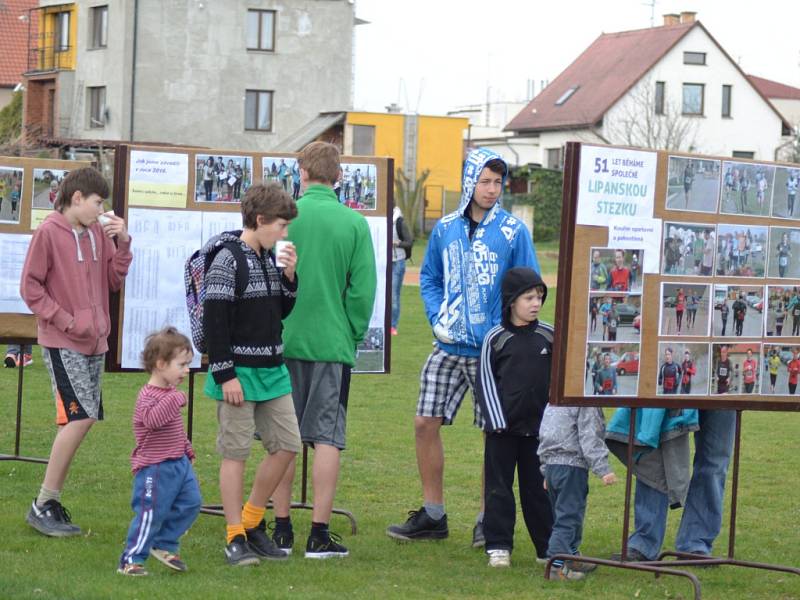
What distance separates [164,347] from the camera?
6461mm

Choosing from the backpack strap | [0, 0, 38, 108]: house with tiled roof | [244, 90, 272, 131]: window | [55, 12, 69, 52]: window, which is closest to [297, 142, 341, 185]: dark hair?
the backpack strap

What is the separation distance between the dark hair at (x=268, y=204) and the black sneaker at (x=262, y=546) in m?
1.63

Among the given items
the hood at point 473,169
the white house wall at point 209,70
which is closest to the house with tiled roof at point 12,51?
the white house wall at point 209,70

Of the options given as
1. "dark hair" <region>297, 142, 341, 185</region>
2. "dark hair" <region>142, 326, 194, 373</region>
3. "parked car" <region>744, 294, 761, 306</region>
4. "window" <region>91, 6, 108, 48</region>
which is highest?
"window" <region>91, 6, 108, 48</region>

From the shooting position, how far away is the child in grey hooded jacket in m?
6.70

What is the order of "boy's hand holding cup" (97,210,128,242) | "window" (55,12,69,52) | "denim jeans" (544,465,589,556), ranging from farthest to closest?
"window" (55,12,69,52)
"boy's hand holding cup" (97,210,128,242)
"denim jeans" (544,465,589,556)

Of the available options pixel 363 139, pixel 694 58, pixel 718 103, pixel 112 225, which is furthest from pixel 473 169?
pixel 718 103

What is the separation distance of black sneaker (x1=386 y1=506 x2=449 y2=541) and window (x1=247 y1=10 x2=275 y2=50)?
47476 millimetres

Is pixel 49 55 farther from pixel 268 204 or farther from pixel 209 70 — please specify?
pixel 268 204

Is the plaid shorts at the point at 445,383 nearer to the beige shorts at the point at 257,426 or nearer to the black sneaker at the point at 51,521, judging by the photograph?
the beige shorts at the point at 257,426

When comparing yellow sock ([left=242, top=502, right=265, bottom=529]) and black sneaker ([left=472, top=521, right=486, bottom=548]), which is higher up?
yellow sock ([left=242, top=502, right=265, bottom=529])

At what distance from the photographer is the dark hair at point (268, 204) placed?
6570 millimetres

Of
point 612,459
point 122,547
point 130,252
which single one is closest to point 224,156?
point 130,252

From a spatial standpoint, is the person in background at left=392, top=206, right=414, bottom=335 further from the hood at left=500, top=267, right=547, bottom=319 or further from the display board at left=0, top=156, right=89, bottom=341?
the hood at left=500, top=267, right=547, bottom=319
